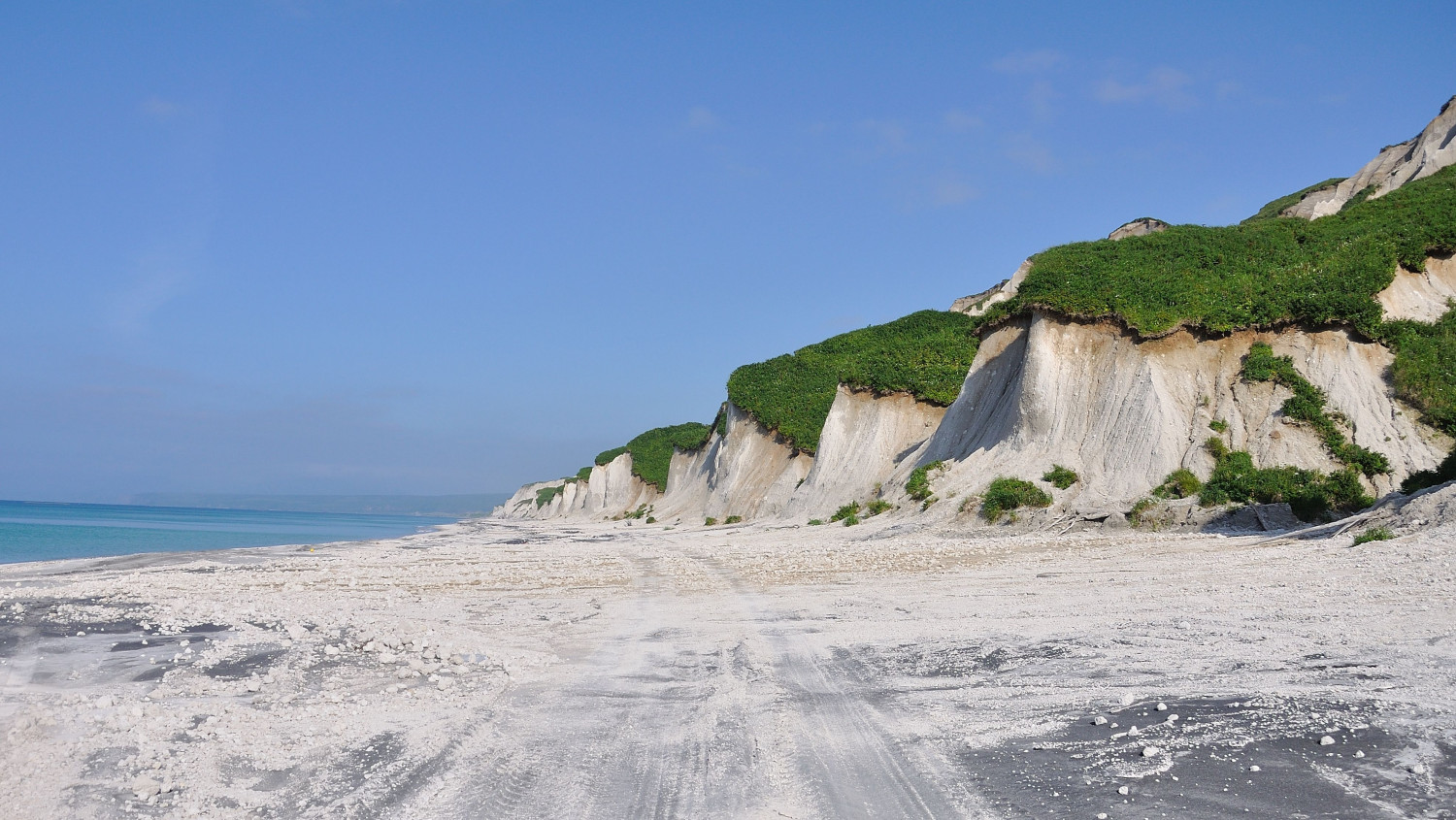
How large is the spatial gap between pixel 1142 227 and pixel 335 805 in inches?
2230

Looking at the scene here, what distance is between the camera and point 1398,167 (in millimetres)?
40781

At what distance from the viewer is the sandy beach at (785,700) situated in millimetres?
4355

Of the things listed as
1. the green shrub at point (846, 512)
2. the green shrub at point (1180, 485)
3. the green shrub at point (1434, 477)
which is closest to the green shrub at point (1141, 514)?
the green shrub at point (1180, 485)

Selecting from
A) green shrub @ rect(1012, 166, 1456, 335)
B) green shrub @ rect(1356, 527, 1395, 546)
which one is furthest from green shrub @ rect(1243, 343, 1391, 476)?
green shrub @ rect(1356, 527, 1395, 546)

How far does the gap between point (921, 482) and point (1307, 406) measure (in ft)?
30.2

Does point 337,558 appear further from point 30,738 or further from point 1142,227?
point 1142,227

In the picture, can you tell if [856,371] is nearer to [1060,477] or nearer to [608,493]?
[1060,477]

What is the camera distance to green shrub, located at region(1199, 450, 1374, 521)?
15.7 meters

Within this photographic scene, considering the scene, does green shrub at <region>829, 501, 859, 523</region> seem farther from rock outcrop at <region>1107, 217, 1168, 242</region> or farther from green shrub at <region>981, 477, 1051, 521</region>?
rock outcrop at <region>1107, 217, 1168, 242</region>

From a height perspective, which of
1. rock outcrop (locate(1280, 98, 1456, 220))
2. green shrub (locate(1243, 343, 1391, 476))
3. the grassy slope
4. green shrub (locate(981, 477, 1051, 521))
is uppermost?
rock outcrop (locate(1280, 98, 1456, 220))

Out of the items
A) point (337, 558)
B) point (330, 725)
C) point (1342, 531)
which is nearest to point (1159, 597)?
point (1342, 531)

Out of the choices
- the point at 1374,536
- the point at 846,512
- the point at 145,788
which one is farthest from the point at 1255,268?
the point at 145,788

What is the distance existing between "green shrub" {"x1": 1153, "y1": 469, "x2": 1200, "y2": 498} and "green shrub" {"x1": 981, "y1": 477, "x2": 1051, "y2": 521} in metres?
2.37

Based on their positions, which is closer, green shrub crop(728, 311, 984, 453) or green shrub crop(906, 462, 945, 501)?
green shrub crop(906, 462, 945, 501)
